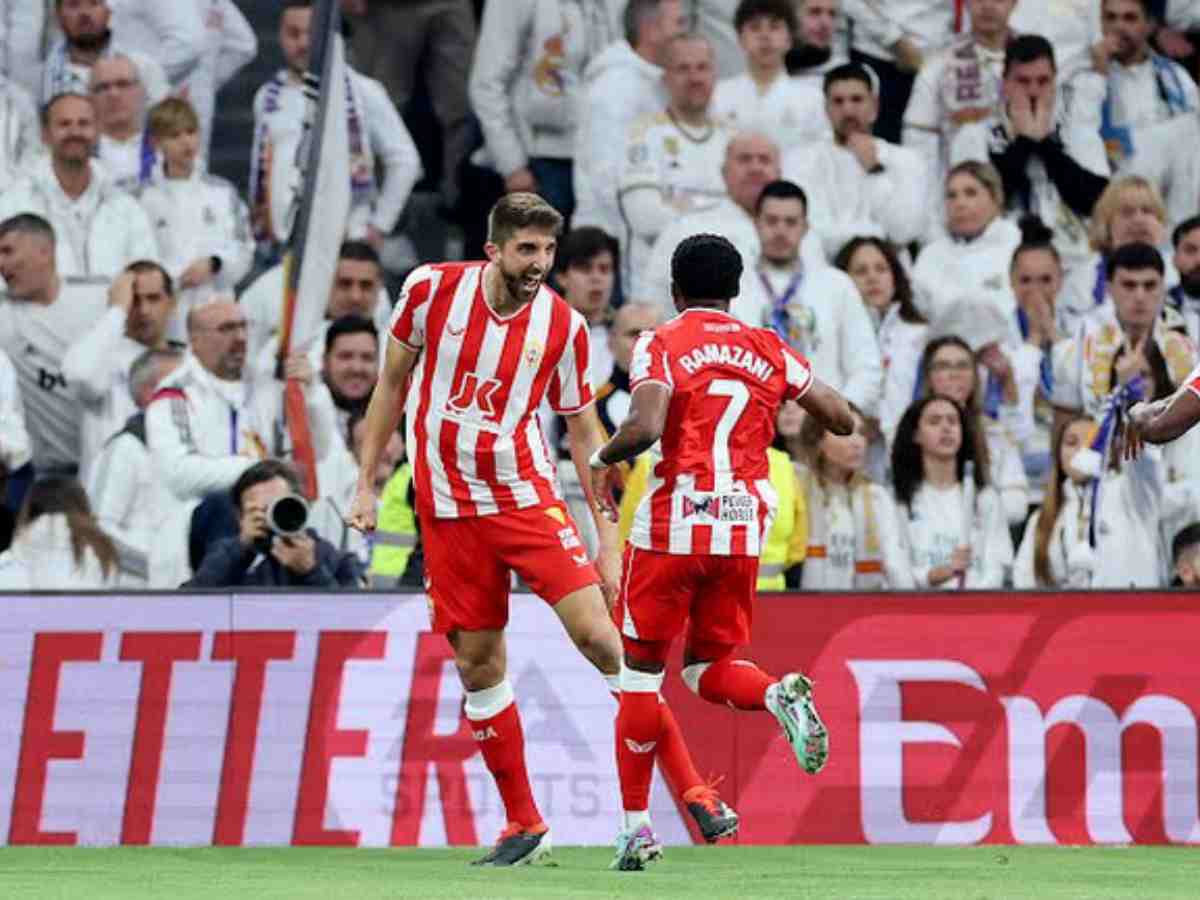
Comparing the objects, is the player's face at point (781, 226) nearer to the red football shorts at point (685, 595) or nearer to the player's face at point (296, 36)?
the player's face at point (296, 36)

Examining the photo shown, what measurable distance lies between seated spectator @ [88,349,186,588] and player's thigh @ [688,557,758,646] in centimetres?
460

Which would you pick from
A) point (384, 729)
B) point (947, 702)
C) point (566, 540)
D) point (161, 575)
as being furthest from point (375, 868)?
point (161, 575)

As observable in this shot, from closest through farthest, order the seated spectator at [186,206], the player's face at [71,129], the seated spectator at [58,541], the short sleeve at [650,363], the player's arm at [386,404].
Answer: the short sleeve at [650,363]
the player's arm at [386,404]
the seated spectator at [58,541]
the player's face at [71,129]
the seated spectator at [186,206]

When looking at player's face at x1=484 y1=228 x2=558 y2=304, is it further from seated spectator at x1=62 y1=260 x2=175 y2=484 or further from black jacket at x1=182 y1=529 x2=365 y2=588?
seated spectator at x1=62 y1=260 x2=175 y2=484

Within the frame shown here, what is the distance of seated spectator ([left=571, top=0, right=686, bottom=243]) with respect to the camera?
14.5m

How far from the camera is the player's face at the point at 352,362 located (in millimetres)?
13406

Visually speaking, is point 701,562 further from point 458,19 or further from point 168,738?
point 458,19

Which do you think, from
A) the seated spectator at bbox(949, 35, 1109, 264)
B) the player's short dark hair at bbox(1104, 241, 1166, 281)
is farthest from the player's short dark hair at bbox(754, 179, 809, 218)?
the player's short dark hair at bbox(1104, 241, 1166, 281)

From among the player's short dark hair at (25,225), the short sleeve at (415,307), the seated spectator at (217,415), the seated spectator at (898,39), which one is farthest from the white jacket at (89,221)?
the short sleeve at (415,307)

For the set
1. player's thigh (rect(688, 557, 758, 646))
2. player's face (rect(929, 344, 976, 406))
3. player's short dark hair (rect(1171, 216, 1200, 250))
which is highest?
player's short dark hair (rect(1171, 216, 1200, 250))

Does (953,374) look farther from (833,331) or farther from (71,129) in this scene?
(71,129)

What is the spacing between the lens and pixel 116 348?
13.6 metres

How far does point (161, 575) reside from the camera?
1292cm

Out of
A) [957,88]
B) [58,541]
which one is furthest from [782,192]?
[58,541]
